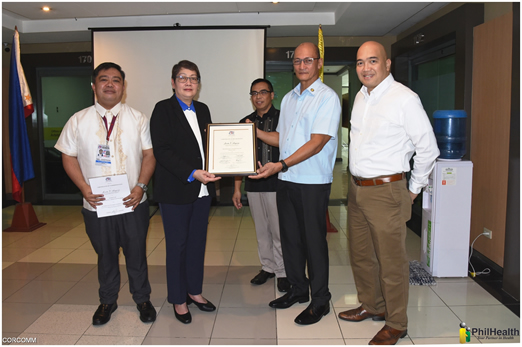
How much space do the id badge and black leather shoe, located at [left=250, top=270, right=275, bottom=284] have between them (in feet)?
5.41

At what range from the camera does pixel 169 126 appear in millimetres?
2627

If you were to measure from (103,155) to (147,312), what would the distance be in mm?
1149

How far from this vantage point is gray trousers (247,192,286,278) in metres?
3.40

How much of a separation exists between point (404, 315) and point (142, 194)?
189cm

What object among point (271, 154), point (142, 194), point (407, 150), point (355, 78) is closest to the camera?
point (407, 150)

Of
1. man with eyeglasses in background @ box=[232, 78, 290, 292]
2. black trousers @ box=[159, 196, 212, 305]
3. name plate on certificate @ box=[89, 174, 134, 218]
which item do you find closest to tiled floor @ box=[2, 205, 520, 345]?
man with eyeglasses in background @ box=[232, 78, 290, 292]

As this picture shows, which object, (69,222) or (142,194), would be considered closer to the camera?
(142,194)

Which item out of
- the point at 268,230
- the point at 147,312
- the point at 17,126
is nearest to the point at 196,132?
the point at 268,230

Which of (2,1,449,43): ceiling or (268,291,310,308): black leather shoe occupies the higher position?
(2,1,449,43): ceiling

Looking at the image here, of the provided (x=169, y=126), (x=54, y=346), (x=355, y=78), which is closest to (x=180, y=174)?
(x=169, y=126)

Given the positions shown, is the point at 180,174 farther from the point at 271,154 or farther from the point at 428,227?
the point at 428,227

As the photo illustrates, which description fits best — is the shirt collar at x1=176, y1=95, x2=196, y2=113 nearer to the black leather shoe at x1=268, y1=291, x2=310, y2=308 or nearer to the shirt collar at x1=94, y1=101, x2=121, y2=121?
the shirt collar at x1=94, y1=101, x2=121, y2=121

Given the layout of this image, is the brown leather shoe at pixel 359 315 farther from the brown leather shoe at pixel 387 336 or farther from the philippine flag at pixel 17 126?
the philippine flag at pixel 17 126

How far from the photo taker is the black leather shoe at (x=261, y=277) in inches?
138
